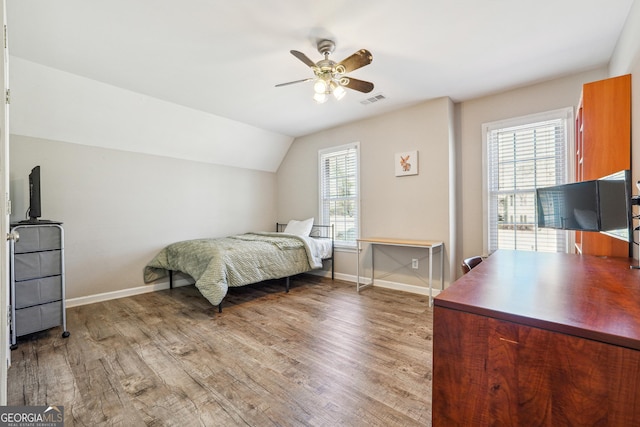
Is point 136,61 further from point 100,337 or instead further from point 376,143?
point 376,143

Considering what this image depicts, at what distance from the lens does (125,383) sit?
1.87 meters

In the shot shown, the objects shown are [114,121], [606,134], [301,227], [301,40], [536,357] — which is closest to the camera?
[536,357]

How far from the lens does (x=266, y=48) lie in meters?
2.42

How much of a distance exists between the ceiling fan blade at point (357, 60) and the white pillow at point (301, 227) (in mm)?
2900

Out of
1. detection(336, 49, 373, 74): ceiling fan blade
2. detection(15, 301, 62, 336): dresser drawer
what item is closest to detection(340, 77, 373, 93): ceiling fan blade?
detection(336, 49, 373, 74): ceiling fan blade

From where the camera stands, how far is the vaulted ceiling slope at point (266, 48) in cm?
198

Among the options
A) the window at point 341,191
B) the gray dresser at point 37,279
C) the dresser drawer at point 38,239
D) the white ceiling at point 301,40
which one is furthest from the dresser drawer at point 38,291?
the window at point 341,191

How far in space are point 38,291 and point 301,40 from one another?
10.4ft

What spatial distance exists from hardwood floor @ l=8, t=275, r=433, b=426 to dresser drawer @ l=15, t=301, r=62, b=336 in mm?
127

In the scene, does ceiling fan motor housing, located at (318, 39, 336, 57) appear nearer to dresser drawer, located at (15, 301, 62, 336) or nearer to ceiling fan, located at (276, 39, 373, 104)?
ceiling fan, located at (276, 39, 373, 104)

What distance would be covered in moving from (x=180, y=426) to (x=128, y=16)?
2.70 m

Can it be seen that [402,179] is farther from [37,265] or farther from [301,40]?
[37,265]

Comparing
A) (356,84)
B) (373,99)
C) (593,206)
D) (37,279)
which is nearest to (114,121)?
(37,279)

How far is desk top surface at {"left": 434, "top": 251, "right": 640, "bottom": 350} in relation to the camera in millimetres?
757
